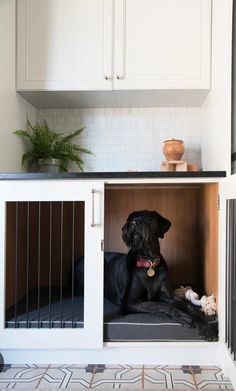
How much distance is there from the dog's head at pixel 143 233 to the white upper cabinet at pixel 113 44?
2.55 ft

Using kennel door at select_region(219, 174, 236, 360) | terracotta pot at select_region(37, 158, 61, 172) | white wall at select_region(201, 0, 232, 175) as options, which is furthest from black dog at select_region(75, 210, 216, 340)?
terracotta pot at select_region(37, 158, 61, 172)

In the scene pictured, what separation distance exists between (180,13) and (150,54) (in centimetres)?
28

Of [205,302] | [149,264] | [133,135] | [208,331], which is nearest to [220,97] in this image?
[133,135]

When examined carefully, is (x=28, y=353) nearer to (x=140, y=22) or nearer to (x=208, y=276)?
(x=208, y=276)

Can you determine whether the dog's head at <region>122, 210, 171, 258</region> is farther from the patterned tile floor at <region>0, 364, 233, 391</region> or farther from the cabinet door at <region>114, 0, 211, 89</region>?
the cabinet door at <region>114, 0, 211, 89</region>

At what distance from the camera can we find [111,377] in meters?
1.39

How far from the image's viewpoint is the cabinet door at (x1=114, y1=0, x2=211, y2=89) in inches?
70.3

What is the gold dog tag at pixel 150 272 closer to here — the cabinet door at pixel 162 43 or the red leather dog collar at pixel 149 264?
the red leather dog collar at pixel 149 264

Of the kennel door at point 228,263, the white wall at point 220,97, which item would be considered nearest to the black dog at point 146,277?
the kennel door at point 228,263

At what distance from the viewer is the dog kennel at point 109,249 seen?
1.50m

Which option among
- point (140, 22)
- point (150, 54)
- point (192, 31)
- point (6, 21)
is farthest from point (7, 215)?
point (192, 31)

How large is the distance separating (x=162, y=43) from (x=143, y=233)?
1091 millimetres

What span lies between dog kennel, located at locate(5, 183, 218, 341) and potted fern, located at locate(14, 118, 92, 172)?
0.25 meters

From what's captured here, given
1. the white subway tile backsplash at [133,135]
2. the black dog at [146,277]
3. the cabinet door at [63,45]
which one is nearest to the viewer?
the black dog at [146,277]
